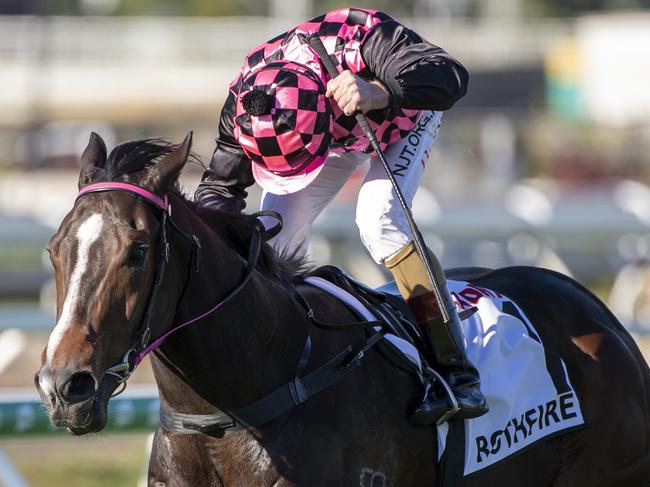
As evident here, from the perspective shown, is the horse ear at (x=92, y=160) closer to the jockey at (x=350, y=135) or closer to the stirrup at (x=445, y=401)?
the jockey at (x=350, y=135)

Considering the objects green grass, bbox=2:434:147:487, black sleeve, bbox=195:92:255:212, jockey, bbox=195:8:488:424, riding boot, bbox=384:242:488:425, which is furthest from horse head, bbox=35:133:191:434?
green grass, bbox=2:434:147:487

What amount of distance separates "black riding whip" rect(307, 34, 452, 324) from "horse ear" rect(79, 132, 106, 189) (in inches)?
27.8

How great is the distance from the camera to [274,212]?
129 inches

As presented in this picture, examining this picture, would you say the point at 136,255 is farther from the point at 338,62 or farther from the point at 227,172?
the point at 338,62

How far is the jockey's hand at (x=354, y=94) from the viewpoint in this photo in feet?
10.2

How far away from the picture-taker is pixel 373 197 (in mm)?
3445

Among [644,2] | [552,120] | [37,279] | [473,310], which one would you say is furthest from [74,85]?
[644,2]

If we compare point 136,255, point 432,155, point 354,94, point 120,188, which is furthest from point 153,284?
point 432,155

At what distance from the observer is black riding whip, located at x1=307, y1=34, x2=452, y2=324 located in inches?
127

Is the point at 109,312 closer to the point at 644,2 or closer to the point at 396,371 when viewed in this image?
the point at 396,371

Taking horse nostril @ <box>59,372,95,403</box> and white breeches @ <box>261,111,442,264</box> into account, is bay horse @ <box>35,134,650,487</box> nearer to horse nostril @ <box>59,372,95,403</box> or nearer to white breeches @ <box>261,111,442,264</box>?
horse nostril @ <box>59,372,95,403</box>

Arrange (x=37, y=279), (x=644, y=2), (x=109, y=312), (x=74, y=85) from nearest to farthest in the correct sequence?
(x=109, y=312) < (x=37, y=279) < (x=74, y=85) < (x=644, y=2)

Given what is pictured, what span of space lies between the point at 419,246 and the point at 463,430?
56cm

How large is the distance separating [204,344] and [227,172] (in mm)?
687
